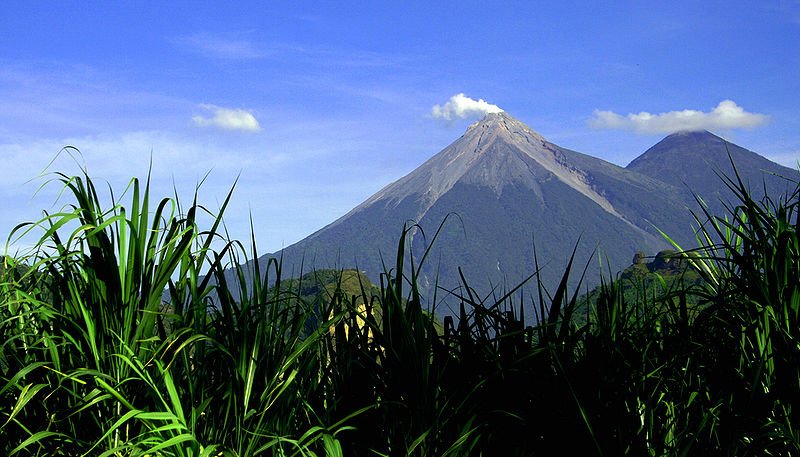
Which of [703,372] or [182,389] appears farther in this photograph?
[703,372]

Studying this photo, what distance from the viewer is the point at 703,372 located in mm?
3035

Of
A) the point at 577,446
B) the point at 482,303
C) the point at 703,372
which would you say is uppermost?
the point at 482,303

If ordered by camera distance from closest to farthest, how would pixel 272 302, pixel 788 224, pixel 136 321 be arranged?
pixel 136 321, pixel 272 302, pixel 788 224

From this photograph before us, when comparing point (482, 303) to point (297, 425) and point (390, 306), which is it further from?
point (297, 425)

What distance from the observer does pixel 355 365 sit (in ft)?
9.77

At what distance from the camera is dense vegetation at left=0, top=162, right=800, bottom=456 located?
2.47m

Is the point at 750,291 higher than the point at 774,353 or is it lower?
higher

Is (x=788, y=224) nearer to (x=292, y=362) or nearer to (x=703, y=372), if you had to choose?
(x=703, y=372)

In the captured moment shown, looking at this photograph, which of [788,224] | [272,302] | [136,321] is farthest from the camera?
[788,224]

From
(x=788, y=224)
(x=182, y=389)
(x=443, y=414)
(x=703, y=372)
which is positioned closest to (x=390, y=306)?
(x=443, y=414)

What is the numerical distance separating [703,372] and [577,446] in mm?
583

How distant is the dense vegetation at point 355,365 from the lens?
97.3 inches

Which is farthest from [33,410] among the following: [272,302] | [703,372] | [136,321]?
[703,372]

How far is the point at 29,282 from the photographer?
9.59 ft
